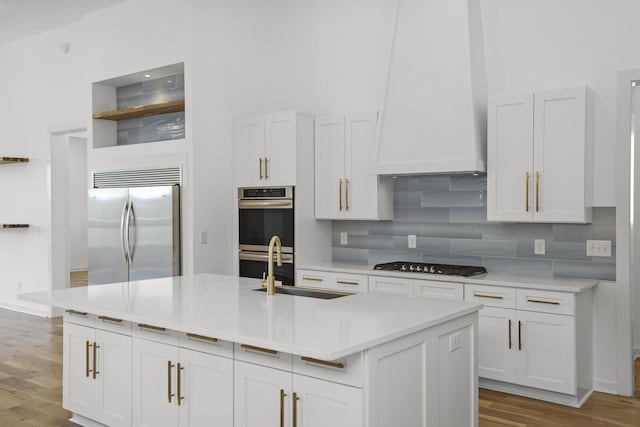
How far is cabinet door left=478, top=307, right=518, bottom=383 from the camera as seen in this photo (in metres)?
4.21

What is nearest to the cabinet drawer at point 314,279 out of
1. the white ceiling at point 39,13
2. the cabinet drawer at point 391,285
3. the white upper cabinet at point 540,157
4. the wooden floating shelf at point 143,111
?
the cabinet drawer at point 391,285

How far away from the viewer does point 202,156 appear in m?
5.63

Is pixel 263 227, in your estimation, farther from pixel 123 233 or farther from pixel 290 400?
pixel 290 400

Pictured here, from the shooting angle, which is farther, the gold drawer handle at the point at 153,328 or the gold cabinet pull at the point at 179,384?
the gold drawer handle at the point at 153,328

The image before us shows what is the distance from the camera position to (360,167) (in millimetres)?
5285

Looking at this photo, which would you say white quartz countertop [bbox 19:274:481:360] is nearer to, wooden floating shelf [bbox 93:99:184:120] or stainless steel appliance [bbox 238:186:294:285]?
stainless steel appliance [bbox 238:186:294:285]

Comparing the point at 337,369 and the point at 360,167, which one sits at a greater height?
the point at 360,167

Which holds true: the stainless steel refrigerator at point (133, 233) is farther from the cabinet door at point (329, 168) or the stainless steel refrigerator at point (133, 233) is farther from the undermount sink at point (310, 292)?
the undermount sink at point (310, 292)

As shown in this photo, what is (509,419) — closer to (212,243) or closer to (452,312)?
(452,312)

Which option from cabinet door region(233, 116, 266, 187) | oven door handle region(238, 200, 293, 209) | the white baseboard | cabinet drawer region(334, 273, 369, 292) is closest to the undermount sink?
cabinet drawer region(334, 273, 369, 292)

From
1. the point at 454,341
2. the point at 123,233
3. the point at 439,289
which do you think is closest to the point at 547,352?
the point at 439,289

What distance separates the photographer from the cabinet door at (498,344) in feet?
13.8

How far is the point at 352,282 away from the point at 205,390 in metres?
2.42

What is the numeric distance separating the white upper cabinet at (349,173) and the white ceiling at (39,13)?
9.27 ft
